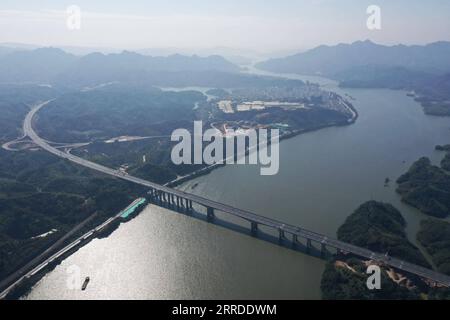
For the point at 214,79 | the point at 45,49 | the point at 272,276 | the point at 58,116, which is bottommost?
the point at 272,276

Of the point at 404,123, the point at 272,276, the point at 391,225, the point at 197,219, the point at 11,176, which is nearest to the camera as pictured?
the point at 272,276

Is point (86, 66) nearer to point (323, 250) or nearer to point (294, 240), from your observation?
point (294, 240)

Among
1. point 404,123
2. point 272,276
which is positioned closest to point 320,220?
point 272,276

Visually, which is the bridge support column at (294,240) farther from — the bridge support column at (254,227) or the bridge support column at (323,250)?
the bridge support column at (254,227)

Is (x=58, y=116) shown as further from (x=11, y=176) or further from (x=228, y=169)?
(x=228, y=169)

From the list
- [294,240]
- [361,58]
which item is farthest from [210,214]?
[361,58]

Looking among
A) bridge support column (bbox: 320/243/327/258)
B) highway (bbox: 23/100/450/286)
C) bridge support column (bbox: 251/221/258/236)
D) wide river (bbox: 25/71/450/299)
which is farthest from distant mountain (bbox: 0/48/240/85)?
bridge support column (bbox: 320/243/327/258)

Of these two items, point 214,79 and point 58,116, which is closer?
point 58,116

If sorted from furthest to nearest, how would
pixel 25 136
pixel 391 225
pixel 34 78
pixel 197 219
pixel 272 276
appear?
pixel 34 78
pixel 25 136
pixel 197 219
pixel 391 225
pixel 272 276
